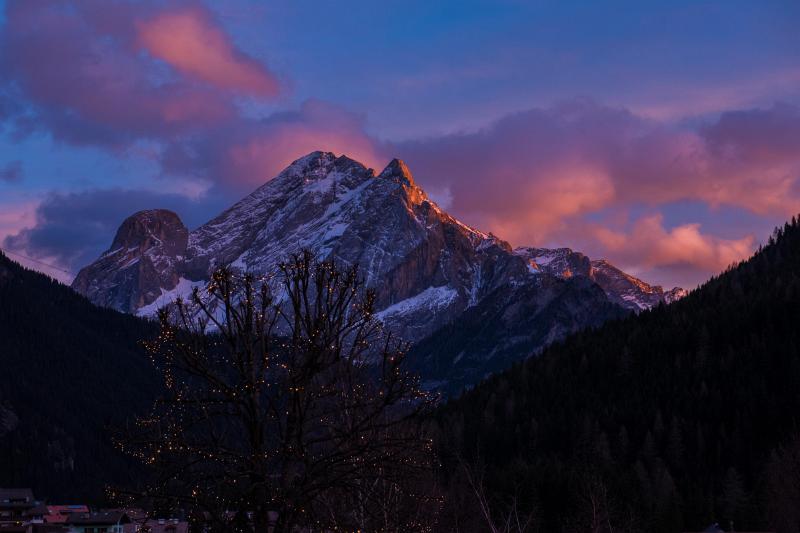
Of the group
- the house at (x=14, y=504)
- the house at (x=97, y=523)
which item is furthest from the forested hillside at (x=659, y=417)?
the house at (x=14, y=504)

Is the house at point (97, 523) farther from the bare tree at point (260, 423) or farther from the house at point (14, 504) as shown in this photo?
the bare tree at point (260, 423)

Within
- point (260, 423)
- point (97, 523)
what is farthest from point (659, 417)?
point (260, 423)

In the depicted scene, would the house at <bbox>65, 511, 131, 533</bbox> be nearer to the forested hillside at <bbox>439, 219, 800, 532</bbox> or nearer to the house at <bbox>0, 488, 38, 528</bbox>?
the house at <bbox>0, 488, 38, 528</bbox>

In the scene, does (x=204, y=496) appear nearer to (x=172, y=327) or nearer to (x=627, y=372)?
(x=172, y=327)

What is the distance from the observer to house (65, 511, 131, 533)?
148375 mm

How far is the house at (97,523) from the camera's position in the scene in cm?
14838

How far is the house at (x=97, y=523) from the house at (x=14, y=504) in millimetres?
12358

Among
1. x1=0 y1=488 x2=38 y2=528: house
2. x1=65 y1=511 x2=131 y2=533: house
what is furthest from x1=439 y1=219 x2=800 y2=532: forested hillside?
x1=0 y1=488 x2=38 y2=528: house

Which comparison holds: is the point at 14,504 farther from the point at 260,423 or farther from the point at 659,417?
the point at 260,423

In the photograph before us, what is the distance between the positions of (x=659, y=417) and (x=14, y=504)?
341 ft

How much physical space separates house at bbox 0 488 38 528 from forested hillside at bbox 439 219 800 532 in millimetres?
69604

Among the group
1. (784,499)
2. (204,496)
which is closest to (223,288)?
(204,496)

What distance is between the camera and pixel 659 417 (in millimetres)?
156625

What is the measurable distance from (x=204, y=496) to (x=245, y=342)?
11.7 feet
